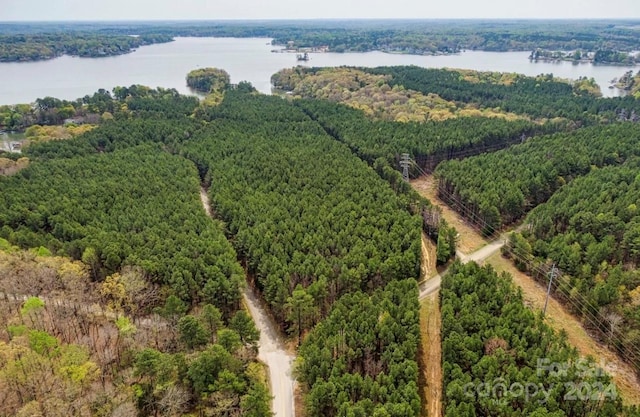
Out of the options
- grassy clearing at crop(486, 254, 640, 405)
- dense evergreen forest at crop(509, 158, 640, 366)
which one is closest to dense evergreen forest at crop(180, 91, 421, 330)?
grassy clearing at crop(486, 254, 640, 405)

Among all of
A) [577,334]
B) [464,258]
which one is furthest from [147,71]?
[577,334]

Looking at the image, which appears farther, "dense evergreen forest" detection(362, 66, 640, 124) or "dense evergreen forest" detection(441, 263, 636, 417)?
"dense evergreen forest" detection(362, 66, 640, 124)

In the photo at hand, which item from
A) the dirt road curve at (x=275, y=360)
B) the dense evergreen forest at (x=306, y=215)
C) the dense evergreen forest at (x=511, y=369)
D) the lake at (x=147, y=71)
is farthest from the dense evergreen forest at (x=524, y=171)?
the lake at (x=147, y=71)

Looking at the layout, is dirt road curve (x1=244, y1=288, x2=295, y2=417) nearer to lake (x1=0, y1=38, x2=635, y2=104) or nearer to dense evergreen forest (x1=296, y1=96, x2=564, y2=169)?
dense evergreen forest (x1=296, y1=96, x2=564, y2=169)

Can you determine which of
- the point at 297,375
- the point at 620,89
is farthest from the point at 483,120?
the point at 620,89

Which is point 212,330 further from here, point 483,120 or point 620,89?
point 620,89

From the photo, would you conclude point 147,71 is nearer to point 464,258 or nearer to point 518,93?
point 518,93

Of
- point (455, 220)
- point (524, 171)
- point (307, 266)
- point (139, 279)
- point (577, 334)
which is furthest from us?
point (524, 171)
